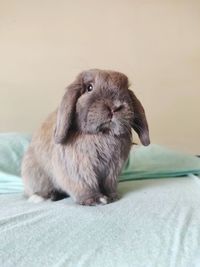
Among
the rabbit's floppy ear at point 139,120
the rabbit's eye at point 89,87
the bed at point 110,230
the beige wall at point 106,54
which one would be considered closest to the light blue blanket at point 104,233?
the bed at point 110,230

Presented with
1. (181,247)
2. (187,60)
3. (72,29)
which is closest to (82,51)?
(72,29)

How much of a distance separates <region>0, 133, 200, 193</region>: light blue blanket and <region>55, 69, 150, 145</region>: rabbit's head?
351 mm

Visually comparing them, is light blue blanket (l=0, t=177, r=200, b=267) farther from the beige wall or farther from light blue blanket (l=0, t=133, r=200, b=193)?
the beige wall

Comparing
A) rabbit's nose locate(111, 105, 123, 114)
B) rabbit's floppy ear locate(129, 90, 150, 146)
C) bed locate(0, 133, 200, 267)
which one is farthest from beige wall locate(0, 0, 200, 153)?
rabbit's nose locate(111, 105, 123, 114)

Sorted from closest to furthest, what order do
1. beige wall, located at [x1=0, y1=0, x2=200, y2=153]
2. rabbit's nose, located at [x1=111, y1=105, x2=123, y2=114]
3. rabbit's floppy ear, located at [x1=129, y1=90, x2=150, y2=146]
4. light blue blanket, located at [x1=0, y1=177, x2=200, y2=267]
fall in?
light blue blanket, located at [x1=0, y1=177, x2=200, y2=267] → rabbit's nose, located at [x1=111, y1=105, x2=123, y2=114] → rabbit's floppy ear, located at [x1=129, y1=90, x2=150, y2=146] → beige wall, located at [x1=0, y1=0, x2=200, y2=153]

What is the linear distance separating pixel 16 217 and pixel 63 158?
0.20 metres

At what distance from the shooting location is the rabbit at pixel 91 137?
89 cm

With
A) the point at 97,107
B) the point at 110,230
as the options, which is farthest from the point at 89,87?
the point at 110,230

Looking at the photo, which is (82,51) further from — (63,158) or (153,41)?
(63,158)

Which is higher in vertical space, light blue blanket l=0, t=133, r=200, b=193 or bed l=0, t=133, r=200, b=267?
bed l=0, t=133, r=200, b=267

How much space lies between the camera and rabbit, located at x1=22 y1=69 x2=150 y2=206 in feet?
2.92

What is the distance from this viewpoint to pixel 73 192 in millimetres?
963

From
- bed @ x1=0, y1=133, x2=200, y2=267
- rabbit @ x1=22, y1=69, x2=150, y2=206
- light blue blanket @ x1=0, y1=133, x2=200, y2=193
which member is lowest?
light blue blanket @ x1=0, y1=133, x2=200, y2=193

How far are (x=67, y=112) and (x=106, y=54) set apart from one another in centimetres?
117
